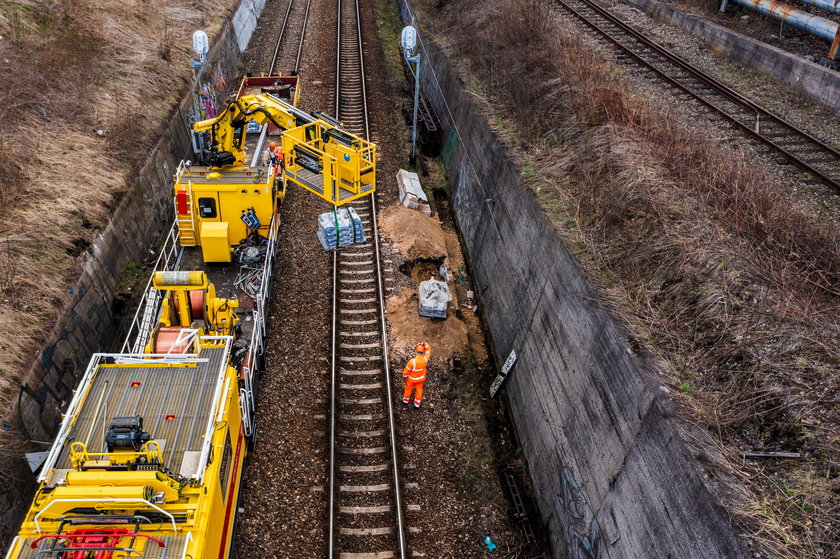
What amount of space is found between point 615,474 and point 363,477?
5201 millimetres

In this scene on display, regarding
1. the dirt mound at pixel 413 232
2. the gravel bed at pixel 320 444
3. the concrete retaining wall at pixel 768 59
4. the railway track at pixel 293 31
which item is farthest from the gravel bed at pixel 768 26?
the railway track at pixel 293 31

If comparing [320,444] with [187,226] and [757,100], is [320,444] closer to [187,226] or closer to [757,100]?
[187,226]

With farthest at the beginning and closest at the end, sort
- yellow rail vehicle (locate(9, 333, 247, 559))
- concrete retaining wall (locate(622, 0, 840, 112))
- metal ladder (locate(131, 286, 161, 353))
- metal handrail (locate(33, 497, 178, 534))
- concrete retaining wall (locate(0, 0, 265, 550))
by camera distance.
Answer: concrete retaining wall (locate(622, 0, 840, 112))
metal ladder (locate(131, 286, 161, 353))
concrete retaining wall (locate(0, 0, 265, 550))
yellow rail vehicle (locate(9, 333, 247, 559))
metal handrail (locate(33, 497, 178, 534))

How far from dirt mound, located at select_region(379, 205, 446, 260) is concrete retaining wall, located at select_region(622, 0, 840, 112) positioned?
12.2 meters

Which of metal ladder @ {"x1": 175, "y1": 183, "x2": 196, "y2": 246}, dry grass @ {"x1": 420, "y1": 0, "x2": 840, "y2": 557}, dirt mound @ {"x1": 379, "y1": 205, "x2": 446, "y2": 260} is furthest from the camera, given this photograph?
dirt mound @ {"x1": 379, "y1": 205, "x2": 446, "y2": 260}

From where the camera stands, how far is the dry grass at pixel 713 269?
735 cm

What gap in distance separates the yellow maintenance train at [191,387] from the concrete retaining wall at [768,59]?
45.7ft

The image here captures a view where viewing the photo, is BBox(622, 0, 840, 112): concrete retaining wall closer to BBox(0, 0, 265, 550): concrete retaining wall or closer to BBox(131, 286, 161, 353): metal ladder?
BBox(131, 286, 161, 353): metal ladder

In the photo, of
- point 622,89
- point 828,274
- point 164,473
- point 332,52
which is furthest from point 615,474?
point 332,52

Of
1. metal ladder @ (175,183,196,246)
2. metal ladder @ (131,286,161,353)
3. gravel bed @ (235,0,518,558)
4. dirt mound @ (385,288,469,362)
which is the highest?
metal ladder @ (175,183,196,246)

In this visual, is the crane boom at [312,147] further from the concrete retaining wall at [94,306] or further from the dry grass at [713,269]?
the dry grass at [713,269]

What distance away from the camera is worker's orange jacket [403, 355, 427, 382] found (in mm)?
12258

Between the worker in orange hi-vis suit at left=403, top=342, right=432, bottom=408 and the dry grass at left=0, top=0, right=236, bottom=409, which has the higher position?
the dry grass at left=0, top=0, right=236, bottom=409

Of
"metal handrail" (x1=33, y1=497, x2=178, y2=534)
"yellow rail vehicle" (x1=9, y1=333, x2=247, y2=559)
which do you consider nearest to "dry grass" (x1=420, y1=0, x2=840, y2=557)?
"yellow rail vehicle" (x1=9, y1=333, x2=247, y2=559)
